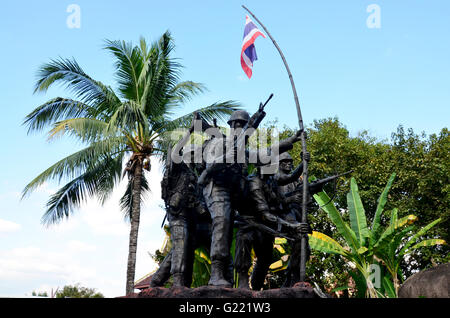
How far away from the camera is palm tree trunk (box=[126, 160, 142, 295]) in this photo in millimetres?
14969

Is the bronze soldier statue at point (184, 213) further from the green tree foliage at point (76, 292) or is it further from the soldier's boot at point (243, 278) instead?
the green tree foliage at point (76, 292)

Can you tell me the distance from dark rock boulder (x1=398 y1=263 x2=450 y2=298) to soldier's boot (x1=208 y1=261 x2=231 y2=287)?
22.9ft

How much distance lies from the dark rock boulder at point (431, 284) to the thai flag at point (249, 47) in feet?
23.1

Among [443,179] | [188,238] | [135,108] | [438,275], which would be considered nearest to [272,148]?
[188,238]

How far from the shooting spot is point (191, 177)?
305 inches

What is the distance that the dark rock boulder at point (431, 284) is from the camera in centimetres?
1127

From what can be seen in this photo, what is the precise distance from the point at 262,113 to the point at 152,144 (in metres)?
10.1

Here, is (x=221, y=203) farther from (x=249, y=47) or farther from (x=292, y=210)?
(x=249, y=47)

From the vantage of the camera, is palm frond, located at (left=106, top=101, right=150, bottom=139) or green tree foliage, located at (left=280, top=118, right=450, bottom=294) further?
green tree foliage, located at (left=280, top=118, right=450, bottom=294)

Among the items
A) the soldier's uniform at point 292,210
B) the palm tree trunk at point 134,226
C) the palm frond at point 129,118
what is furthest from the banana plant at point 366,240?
the soldier's uniform at point 292,210

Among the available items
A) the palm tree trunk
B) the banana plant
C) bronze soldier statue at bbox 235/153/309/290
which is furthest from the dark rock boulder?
the palm tree trunk

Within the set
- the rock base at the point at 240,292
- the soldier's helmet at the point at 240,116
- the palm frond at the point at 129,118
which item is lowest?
the rock base at the point at 240,292

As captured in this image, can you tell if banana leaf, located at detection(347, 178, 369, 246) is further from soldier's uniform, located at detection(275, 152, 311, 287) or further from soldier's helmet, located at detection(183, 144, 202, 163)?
soldier's helmet, located at detection(183, 144, 202, 163)
